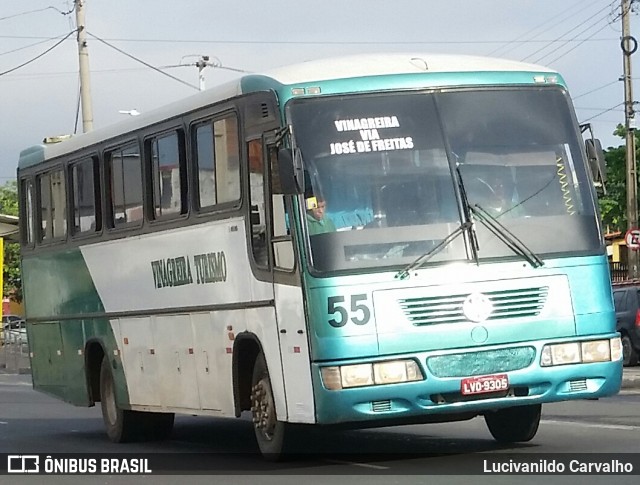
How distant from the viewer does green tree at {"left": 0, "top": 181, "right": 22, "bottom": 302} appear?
91.1 meters

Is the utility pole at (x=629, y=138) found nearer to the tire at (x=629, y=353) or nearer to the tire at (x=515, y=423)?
the tire at (x=629, y=353)

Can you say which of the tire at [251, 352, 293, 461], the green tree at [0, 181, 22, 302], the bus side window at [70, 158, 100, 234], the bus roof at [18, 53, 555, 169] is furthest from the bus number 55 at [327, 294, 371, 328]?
the green tree at [0, 181, 22, 302]

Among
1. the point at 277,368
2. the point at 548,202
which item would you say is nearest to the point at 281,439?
the point at 277,368

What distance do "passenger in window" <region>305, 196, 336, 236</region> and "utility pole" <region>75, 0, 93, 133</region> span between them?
1001 inches

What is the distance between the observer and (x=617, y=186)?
196 feet

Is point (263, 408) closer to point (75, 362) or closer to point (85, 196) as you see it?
point (85, 196)

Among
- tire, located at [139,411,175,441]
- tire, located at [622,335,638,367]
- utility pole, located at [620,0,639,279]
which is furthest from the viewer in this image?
utility pole, located at [620,0,639,279]

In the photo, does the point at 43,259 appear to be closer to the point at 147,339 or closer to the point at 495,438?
the point at 147,339

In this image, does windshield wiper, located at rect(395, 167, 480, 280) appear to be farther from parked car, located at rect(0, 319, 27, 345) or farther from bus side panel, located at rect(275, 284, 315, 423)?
parked car, located at rect(0, 319, 27, 345)

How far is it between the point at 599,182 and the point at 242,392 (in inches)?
140

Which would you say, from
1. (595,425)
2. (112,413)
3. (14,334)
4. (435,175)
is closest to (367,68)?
(435,175)

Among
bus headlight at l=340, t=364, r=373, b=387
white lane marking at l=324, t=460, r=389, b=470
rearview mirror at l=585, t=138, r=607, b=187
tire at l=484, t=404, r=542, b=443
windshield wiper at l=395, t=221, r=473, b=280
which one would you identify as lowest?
white lane marking at l=324, t=460, r=389, b=470

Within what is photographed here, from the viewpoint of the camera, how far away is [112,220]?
1777 centimetres

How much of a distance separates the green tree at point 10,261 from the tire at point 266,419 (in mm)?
68936
